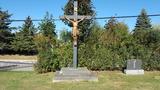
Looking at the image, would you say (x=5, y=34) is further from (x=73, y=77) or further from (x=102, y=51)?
(x=73, y=77)

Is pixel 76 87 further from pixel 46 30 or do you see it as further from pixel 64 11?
pixel 46 30

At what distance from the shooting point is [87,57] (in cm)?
2123

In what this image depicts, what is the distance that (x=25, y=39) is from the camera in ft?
203

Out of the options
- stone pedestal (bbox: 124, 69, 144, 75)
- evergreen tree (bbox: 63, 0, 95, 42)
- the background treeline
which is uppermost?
evergreen tree (bbox: 63, 0, 95, 42)

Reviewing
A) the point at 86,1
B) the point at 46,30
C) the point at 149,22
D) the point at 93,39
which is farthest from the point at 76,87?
the point at 149,22

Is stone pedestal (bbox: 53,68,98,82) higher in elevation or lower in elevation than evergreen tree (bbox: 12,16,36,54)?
lower

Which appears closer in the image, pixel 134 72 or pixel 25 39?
pixel 134 72

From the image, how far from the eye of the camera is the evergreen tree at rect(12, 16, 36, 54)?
202ft

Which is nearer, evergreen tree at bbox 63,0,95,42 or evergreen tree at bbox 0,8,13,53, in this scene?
evergreen tree at bbox 63,0,95,42

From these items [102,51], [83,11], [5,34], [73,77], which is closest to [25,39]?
[5,34]

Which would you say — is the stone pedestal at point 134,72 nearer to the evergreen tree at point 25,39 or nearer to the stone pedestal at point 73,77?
the stone pedestal at point 73,77

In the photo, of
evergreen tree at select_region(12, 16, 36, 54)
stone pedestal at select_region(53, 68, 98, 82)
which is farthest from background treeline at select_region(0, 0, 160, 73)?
evergreen tree at select_region(12, 16, 36, 54)

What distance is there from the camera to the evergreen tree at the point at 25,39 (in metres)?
61.5

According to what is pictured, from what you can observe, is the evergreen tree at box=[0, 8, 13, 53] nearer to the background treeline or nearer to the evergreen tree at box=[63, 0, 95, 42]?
the evergreen tree at box=[63, 0, 95, 42]
